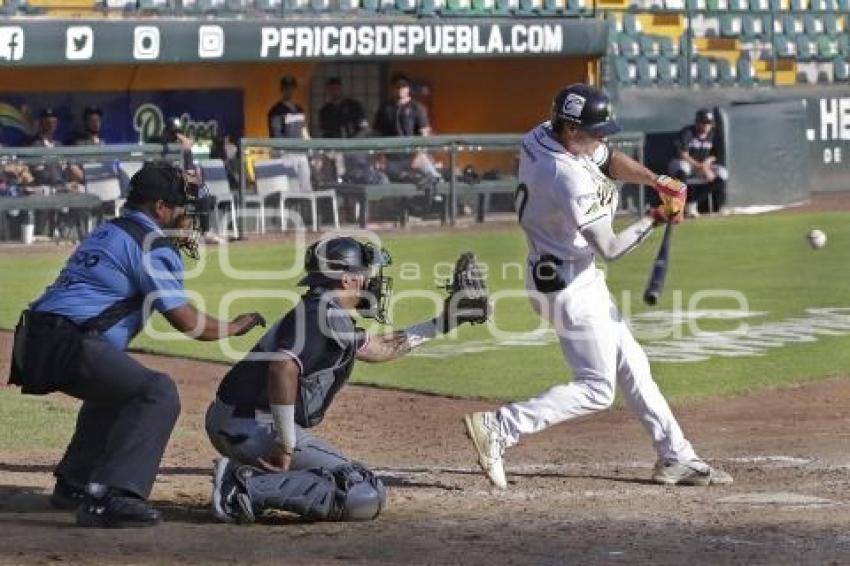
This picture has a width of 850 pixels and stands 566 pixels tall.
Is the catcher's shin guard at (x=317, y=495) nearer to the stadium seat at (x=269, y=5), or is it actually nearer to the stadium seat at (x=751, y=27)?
the stadium seat at (x=269, y=5)

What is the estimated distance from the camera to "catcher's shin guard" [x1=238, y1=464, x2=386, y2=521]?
7305 millimetres

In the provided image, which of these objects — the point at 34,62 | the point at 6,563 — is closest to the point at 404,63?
the point at 34,62

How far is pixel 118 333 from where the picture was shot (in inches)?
293

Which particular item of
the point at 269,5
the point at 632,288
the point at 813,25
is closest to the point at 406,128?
the point at 269,5

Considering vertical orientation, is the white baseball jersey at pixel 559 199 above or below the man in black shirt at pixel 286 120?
below

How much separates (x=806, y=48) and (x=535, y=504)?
79.3 ft

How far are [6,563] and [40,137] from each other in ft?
55.3

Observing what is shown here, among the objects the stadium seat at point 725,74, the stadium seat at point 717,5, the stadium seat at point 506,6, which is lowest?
the stadium seat at point 725,74

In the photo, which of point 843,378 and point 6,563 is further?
point 843,378

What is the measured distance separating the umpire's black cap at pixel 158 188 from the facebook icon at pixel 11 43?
15194 millimetres

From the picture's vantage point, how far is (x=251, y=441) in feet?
24.5

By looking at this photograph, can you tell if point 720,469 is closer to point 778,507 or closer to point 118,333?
point 778,507

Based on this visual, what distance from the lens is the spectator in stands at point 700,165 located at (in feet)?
83.3

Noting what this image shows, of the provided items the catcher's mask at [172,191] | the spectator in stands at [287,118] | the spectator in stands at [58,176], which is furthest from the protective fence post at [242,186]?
the catcher's mask at [172,191]
